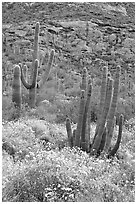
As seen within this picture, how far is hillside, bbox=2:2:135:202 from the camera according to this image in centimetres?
635

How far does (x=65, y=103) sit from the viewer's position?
12.8 m

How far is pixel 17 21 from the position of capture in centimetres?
2303

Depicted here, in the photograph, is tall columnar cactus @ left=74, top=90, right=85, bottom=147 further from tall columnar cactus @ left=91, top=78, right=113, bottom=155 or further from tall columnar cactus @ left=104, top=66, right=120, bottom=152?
tall columnar cactus @ left=104, top=66, right=120, bottom=152

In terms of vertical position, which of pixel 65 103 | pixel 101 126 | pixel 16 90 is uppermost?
pixel 16 90

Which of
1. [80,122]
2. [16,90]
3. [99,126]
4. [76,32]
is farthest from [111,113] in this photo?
[76,32]

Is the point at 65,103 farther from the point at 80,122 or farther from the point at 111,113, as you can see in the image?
the point at 80,122

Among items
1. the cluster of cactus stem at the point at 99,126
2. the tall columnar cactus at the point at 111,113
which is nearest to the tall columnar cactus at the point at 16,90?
the cluster of cactus stem at the point at 99,126

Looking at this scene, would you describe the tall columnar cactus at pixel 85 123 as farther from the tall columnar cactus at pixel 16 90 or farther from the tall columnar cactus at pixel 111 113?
the tall columnar cactus at pixel 16 90

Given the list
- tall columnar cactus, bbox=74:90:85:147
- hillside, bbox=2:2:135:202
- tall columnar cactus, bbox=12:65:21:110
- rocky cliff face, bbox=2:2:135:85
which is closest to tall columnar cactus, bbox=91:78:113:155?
hillside, bbox=2:2:135:202

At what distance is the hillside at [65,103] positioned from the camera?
6352 mm

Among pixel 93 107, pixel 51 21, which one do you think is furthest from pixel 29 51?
pixel 93 107

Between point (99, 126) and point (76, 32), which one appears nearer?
point (99, 126)

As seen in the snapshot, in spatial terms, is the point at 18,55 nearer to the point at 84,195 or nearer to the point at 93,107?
the point at 93,107

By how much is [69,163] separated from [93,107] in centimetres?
570
